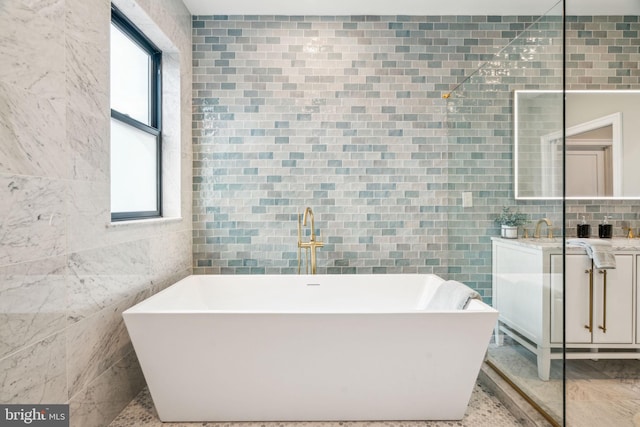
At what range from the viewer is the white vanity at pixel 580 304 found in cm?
196

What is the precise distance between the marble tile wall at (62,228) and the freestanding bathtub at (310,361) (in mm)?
263

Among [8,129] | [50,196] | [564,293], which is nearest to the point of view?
[8,129]

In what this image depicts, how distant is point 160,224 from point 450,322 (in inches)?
82.9

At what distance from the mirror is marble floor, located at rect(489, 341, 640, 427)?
0.95 m

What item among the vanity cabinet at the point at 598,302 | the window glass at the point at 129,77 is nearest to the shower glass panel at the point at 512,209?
the vanity cabinet at the point at 598,302

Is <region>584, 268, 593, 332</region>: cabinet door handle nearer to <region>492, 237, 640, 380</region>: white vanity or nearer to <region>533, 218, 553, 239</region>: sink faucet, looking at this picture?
<region>492, 237, 640, 380</region>: white vanity

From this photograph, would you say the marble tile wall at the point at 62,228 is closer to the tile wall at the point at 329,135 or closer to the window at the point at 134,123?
the window at the point at 134,123

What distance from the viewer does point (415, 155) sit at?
10.8ft

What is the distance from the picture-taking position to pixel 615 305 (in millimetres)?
2084

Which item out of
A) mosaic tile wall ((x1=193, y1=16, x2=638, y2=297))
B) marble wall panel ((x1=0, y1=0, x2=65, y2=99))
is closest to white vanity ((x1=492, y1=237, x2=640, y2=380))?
mosaic tile wall ((x1=193, y1=16, x2=638, y2=297))

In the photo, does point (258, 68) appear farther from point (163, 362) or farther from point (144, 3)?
point (163, 362)

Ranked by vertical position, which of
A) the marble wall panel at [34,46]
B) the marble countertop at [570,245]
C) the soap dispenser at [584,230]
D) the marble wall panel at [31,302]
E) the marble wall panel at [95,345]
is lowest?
the marble wall panel at [95,345]

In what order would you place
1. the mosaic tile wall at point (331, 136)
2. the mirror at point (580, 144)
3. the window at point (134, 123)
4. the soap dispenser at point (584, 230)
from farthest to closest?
the mosaic tile wall at point (331, 136) < the window at point (134, 123) < the soap dispenser at point (584, 230) < the mirror at point (580, 144)

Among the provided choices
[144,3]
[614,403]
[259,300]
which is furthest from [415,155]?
[144,3]
